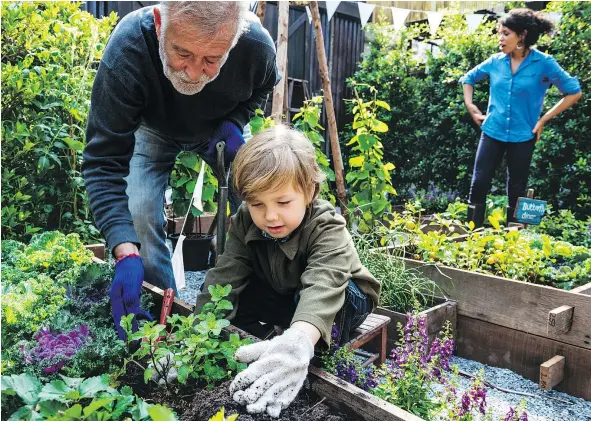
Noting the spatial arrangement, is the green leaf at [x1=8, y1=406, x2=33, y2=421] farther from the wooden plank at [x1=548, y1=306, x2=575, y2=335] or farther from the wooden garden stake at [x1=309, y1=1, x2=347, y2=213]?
the wooden garden stake at [x1=309, y1=1, x2=347, y2=213]

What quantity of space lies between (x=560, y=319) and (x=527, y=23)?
269 centimetres

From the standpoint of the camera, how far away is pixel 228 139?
2098 millimetres

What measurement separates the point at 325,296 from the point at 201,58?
0.86 metres

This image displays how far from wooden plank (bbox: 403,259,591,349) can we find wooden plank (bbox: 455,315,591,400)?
0.12 ft

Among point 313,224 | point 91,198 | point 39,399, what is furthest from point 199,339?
point 91,198

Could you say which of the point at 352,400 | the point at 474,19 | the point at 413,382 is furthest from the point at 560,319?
the point at 474,19

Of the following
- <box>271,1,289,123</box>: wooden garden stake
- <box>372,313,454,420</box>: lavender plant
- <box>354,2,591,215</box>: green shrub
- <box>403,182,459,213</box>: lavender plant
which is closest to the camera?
<box>372,313,454,420</box>: lavender plant

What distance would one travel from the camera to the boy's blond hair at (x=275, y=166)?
1.59m

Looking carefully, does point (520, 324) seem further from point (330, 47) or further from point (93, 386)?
point (330, 47)

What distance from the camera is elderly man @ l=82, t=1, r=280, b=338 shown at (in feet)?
5.40

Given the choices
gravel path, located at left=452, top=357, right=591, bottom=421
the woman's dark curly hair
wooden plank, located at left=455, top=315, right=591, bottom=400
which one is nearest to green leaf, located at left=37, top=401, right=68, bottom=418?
gravel path, located at left=452, top=357, right=591, bottom=421

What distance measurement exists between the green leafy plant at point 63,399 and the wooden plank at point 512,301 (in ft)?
6.17

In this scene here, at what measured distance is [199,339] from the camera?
4.24ft

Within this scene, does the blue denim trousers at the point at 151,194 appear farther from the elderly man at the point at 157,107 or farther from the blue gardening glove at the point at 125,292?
the blue gardening glove at the point at 125,292
